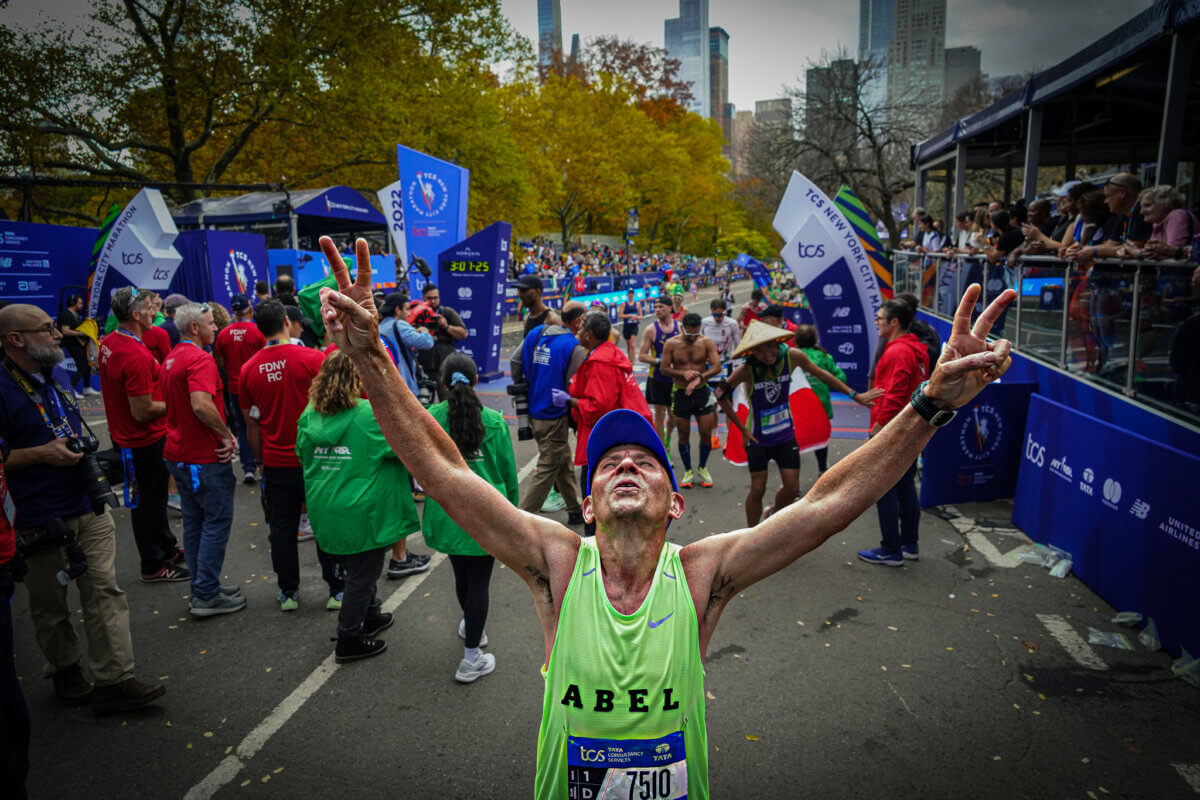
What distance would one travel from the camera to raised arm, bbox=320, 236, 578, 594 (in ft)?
6.66

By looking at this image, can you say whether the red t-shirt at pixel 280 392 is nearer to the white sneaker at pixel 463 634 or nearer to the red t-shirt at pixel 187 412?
the red t-shirt at pixel 187 412

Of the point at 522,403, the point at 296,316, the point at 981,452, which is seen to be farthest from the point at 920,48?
the point at 296,316

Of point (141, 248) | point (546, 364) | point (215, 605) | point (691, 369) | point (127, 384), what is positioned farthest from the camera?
point (141, 248)

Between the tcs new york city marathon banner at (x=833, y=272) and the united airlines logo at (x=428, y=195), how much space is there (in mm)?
6999

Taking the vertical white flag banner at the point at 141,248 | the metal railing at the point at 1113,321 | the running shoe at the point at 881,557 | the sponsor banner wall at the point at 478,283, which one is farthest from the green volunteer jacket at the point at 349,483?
the sponsor banner wall at the point at 478,283

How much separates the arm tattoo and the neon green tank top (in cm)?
16

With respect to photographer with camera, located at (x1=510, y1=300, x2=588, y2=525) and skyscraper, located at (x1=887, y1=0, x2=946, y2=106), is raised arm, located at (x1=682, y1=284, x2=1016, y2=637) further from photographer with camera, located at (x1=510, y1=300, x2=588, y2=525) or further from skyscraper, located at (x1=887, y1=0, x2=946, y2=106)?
skyscraper, located at (x1=887, y1=0, x2=946, y2=106)

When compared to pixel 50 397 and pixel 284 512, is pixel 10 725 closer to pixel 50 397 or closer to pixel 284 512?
pixel 50 397

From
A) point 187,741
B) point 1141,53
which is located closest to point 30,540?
point 187,741

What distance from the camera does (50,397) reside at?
381 centimetres

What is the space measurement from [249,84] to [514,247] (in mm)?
12855

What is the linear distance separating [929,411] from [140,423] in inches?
230

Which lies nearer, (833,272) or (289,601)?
(289,601)

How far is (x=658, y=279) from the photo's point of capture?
103ft
